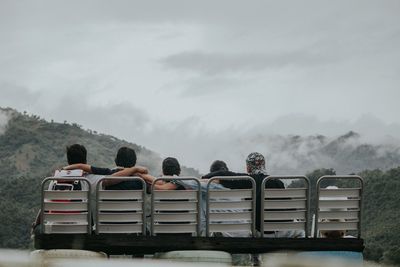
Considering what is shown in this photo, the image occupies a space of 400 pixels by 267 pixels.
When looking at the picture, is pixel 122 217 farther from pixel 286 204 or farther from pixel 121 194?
pixel 286 204

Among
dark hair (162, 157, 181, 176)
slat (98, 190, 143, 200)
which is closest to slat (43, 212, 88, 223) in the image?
slat (98, 190, 143, 200)

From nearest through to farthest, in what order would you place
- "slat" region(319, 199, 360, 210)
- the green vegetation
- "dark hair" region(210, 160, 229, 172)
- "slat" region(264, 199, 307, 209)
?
"slat" region(264, 199, 307, 209) < "slat" region(319, 199, 360, 210) < "dark hair" region(210, 160, 229, 172) < the green vegetation

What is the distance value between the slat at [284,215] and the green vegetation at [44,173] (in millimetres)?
46290

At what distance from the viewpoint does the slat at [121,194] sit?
845 cm

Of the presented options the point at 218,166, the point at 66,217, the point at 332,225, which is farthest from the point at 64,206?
the point at 332,225

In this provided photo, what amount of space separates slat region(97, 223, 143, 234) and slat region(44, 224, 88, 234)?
152mm

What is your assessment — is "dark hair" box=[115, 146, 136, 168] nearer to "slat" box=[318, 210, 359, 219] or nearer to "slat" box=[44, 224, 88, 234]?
"slat" box=[44, 224, 88, 234]

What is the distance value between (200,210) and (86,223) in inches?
42.8

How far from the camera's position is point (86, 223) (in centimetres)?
856

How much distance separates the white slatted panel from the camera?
336 inches

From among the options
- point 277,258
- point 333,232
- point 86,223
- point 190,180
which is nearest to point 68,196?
point 86,223

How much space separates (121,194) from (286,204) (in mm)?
1561

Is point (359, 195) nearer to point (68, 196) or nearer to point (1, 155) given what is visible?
point (68, 196)

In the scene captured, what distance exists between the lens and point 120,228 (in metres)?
8.60
